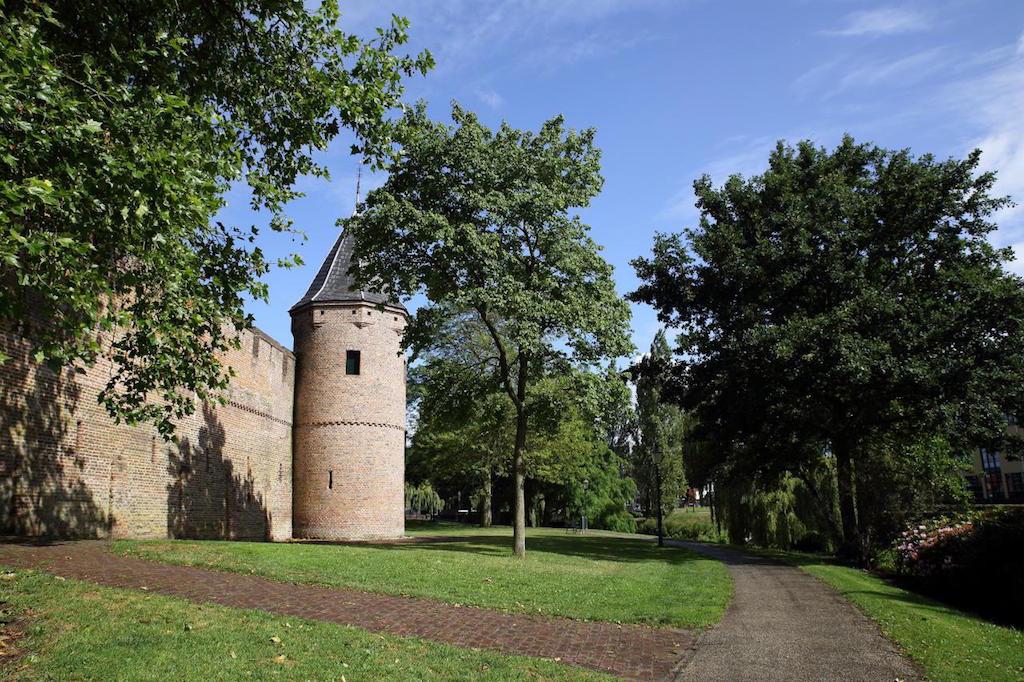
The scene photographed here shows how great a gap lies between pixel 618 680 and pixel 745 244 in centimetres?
1681

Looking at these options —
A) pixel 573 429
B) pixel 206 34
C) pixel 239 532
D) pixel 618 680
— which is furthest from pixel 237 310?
pixel 573 429

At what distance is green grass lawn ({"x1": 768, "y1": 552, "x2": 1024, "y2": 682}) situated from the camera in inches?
313

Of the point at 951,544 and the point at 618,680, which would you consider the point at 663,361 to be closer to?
the point at 951,544

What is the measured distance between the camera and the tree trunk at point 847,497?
2070cm

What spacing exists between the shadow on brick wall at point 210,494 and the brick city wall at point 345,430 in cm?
298

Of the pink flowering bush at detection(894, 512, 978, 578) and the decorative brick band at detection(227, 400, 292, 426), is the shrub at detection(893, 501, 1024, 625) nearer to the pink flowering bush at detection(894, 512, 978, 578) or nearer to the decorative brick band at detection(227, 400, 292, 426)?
the pink flowering bush at detection(894, 512, 978, 578)

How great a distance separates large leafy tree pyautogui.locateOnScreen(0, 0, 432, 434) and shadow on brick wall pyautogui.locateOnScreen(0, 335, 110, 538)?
137 cm

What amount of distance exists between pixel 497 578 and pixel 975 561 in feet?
32.4

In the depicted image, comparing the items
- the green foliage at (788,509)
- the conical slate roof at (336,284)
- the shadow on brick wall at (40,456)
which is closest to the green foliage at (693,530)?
the green foliage at (788,509)

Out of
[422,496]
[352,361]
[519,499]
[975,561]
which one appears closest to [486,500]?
[422,496]

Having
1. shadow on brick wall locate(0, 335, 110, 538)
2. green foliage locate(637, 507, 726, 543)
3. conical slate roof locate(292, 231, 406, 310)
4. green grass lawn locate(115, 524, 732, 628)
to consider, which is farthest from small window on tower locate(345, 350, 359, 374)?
green foliage locate(637, 507, 726, 543)

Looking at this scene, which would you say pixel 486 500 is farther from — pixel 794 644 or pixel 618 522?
pixel 794 644

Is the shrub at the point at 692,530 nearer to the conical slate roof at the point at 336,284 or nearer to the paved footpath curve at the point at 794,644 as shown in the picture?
the conical slate roof at the point at 336,284

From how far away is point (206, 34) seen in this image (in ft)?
33.3
